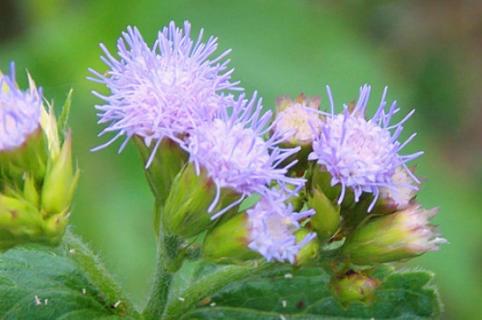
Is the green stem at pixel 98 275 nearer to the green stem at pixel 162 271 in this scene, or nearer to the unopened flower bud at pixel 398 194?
the green stem at pixel 162 271

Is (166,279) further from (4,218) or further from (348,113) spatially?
(348,113)

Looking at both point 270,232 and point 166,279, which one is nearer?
point 270,232

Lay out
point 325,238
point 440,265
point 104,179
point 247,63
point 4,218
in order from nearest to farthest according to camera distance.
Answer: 1. point 4,218
2. point 325,238
3. point 104,179
4. point 440,265
5. point 247,63

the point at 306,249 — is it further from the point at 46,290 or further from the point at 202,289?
the point at 46,290

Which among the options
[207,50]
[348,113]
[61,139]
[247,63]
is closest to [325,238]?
[348,113]

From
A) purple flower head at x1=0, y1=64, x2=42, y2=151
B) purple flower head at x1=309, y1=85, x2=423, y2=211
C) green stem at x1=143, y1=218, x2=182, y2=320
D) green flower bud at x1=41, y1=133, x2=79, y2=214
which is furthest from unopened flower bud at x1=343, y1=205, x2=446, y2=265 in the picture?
purple flower head at x1=0, y1=64, x2=42, y2=151

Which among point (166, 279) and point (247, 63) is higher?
point (247, 63)
